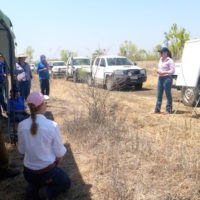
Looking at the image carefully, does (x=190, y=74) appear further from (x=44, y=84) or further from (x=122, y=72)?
(x=122, y=72)

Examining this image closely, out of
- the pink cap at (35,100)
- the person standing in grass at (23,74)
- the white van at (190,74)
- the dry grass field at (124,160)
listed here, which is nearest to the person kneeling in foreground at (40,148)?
the pink cap at (35,100)

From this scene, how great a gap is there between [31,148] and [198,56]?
695cm

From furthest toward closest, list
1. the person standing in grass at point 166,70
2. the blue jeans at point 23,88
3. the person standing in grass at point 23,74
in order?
the blue jeans at point 23,88 → the person standing in grass at point 23,74 → the person standing in grass at point 166,70

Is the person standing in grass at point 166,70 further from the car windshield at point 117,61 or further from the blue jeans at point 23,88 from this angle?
the car windshield at point 117,61

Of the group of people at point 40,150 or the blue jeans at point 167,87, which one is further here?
the blue jeans at point 167,87

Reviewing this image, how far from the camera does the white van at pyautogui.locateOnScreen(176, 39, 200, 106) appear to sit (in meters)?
8.89

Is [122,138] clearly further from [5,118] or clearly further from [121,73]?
[121,73]

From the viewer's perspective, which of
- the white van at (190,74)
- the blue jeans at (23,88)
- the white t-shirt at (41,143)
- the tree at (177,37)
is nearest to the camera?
the white t-shirt at (41,143)

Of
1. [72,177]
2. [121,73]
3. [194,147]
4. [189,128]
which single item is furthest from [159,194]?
[121,73]

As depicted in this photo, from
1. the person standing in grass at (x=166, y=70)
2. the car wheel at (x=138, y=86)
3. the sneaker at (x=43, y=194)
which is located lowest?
the car wheel at (x=138, y=86)

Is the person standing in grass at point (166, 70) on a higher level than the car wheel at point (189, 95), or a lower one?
higher

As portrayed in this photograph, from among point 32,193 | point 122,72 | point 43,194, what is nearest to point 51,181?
point 32,193

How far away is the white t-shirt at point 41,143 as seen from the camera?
3298 millimetres

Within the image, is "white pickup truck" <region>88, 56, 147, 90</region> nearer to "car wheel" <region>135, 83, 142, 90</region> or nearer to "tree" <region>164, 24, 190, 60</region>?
"car wheel" <region>135, 83, 142, 90</region>
